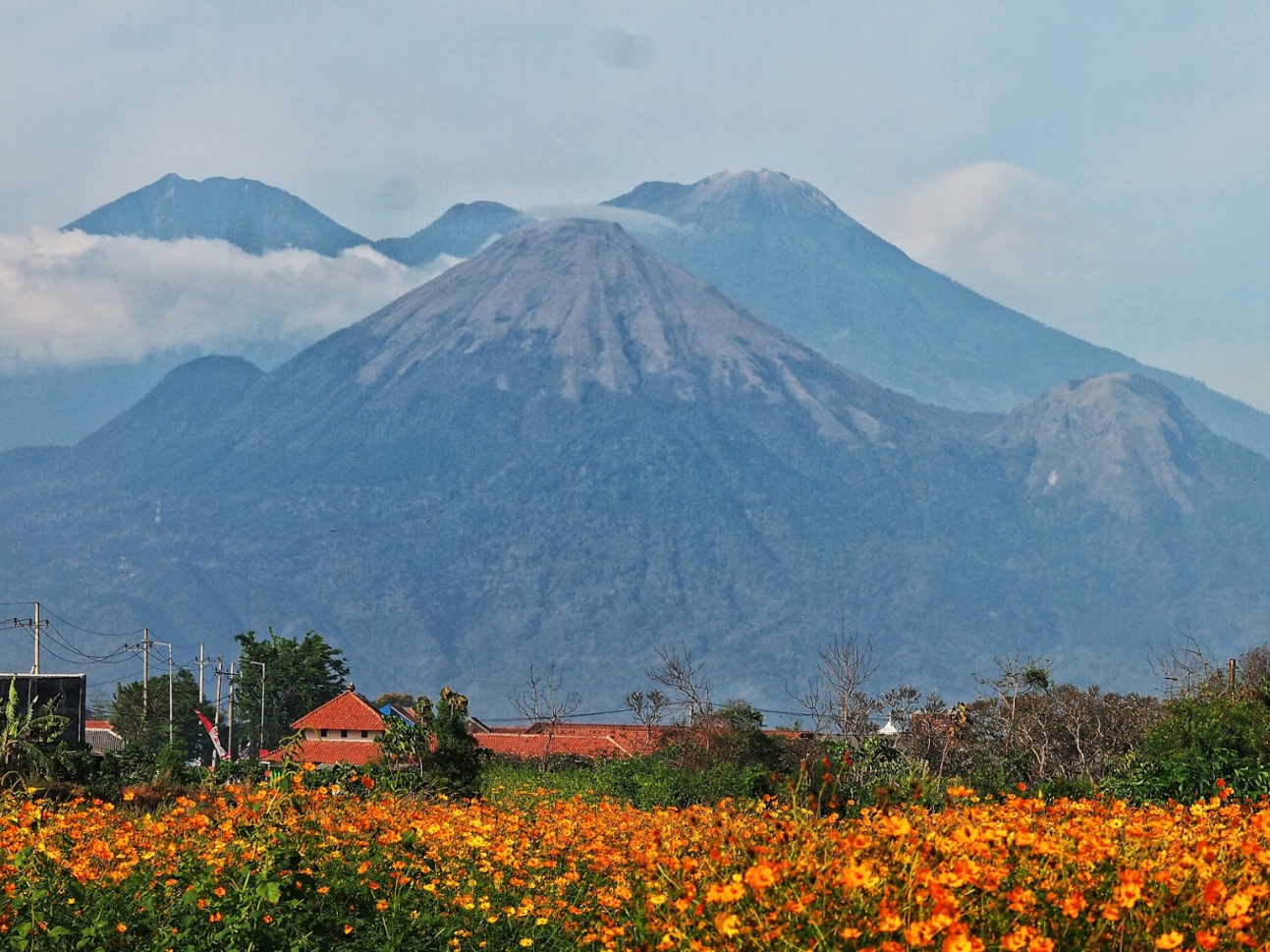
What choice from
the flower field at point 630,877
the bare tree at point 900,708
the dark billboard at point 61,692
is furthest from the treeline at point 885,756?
the dark billboard at point 61,692

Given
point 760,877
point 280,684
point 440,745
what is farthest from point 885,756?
point 280,684


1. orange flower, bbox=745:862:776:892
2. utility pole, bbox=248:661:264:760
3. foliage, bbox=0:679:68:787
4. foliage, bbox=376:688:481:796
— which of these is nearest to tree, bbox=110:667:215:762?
utility pole, bbox=248:661:264:760

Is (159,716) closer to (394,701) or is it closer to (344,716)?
(344,716)

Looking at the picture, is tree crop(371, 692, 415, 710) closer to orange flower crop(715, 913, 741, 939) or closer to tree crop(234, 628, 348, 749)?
tree crop(234, 628, 348, 749)

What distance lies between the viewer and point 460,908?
10672 millimetres

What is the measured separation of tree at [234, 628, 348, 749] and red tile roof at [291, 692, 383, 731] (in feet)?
4.69

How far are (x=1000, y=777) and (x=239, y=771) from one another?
595 inches

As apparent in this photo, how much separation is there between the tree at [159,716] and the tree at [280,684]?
235 cm

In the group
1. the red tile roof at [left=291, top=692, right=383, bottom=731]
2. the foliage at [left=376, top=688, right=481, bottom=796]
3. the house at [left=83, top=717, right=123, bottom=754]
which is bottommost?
the house at [left=83, top=717, right=123, bottom=754]

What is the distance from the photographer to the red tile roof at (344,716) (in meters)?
88.7

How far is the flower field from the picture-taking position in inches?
264

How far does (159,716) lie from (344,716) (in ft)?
33.6

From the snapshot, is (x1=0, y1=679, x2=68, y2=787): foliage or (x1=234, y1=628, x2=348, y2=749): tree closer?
(x1=0, y1=679, x2=68, y2=787): foliage

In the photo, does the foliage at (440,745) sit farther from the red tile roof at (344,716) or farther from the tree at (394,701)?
the tree at (394,701)
